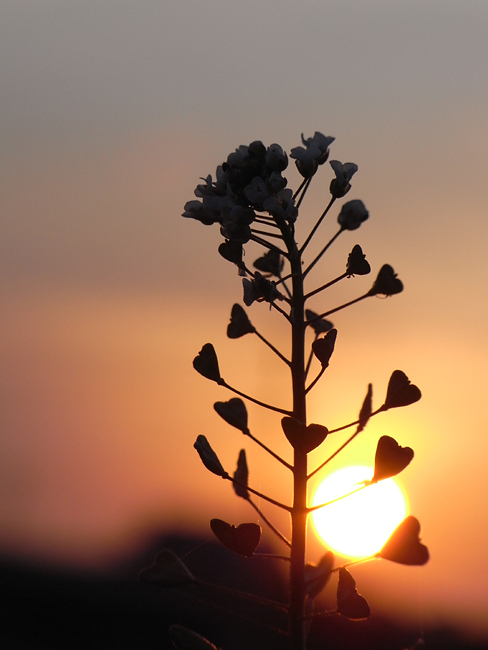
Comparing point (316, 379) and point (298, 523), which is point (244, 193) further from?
point (298, 523)

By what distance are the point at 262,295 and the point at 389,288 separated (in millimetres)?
831

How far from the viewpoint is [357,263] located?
4.25 metres

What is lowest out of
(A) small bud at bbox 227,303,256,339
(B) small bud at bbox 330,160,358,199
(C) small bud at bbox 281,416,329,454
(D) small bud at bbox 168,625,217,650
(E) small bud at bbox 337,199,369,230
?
(D) small bud at bbox 168,625,217,650

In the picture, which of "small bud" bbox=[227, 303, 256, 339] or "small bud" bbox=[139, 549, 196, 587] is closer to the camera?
"small bud" bbox=[139, 549, 196, 587]

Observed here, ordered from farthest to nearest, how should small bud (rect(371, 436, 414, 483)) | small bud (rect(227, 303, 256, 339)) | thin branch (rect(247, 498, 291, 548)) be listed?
1. small bud (rect(227, 303, 256, 339))
2. small bud (rect(371, 436, 414, 483))
3. thin branch (rect(247, 498, 291, 548))

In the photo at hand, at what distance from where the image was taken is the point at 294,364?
4012 mm

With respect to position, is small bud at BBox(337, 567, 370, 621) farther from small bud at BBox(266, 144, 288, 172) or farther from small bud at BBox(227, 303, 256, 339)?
small bud at BBox(266, 144, 288, 172)

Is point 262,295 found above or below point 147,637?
above

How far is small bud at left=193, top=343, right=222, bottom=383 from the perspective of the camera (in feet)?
14.5

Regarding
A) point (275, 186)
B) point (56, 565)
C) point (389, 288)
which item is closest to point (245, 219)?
point (275, 186)

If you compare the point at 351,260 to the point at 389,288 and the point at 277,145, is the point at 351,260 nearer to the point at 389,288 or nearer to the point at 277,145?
the point at 389,288

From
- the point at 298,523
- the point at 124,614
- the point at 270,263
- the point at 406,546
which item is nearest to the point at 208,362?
the point at 270,263

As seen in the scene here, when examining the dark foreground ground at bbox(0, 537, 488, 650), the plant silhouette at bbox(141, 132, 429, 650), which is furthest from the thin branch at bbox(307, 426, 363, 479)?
the dark foreground ground at bbox(0, 537, 488, 650)

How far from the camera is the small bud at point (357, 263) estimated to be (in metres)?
4.23
